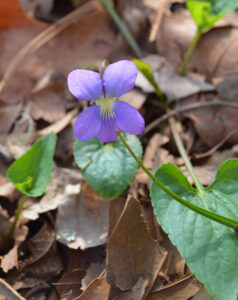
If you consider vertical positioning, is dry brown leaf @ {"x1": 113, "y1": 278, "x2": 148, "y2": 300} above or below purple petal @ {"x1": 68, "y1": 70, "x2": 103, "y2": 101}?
below

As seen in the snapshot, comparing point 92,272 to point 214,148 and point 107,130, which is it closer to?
point 107,130

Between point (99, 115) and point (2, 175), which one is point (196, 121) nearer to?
point (99, 115)

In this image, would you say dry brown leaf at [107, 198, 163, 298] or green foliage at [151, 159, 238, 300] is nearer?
green foliage at [151, 159, 238, 300]

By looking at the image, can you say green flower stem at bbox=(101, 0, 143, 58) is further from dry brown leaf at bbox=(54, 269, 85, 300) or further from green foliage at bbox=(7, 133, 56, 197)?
dry brown leaf at bbox=(54, 269, 85, 300)

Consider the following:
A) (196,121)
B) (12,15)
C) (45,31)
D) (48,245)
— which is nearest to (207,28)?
(196,121)

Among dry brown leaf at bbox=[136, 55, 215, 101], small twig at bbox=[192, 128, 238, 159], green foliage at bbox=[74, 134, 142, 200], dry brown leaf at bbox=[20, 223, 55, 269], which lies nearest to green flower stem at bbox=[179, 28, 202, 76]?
dry brown leaf at bbox=[136, 55, 215, 101]


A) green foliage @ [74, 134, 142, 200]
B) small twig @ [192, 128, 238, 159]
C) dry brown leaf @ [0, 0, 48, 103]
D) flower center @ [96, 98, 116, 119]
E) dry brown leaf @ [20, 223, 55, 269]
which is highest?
dry brown leaf @ [0, 0, 48, 103]
